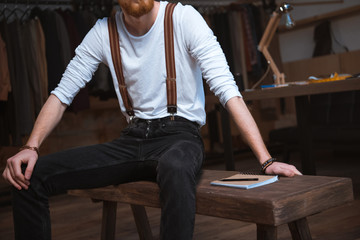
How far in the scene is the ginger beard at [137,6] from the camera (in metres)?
1.79

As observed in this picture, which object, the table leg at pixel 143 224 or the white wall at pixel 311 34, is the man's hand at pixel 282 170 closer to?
the table leg at pixel 143 224

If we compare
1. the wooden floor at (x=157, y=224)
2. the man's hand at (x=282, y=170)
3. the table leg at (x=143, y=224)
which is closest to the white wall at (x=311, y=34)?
the wooden floor at (x=157, y=224)

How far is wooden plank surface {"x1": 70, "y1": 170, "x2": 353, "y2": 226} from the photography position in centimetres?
127

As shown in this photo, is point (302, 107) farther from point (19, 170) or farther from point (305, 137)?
point (19, 170)

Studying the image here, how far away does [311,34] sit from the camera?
20.4 ft

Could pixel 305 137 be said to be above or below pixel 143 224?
above

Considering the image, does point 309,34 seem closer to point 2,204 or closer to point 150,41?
point 2,204

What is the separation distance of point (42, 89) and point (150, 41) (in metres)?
2.80

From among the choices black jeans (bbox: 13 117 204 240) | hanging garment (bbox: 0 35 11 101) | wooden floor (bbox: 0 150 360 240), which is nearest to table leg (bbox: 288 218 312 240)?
black jeans (bbox: 13 117 204 240)

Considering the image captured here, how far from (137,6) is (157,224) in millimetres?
1401

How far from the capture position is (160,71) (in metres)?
1.83

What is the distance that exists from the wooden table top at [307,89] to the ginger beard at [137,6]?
1149mm

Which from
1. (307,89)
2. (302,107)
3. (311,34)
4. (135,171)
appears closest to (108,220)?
(135,171)

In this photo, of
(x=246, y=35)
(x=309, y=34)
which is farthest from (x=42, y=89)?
(x=309, y=34)
